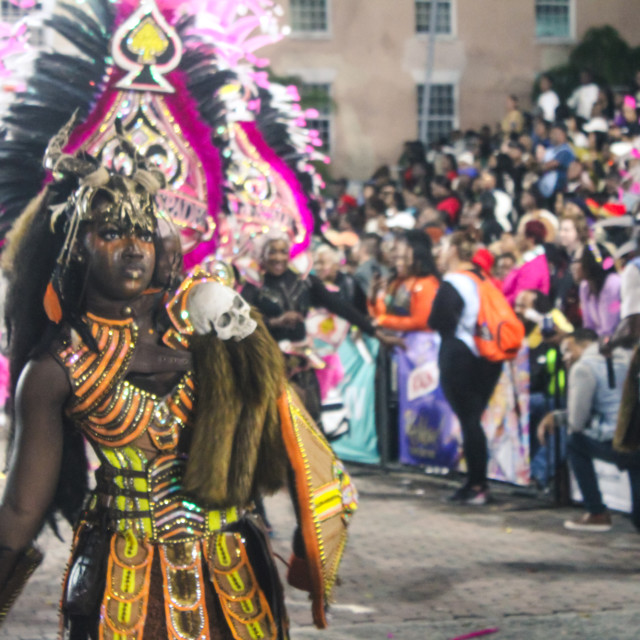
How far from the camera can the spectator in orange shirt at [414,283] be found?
898 cm

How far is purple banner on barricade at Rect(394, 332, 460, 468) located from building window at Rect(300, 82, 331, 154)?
15750 mm

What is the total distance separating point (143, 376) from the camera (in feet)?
9.59

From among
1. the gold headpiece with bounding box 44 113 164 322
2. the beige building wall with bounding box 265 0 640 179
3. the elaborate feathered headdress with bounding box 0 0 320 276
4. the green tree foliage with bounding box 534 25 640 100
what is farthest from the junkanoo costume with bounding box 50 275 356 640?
the beige building wall with bounding box 265 0 640 179

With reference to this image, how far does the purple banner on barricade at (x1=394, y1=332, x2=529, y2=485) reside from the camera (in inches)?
329

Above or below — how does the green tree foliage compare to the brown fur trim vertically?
above

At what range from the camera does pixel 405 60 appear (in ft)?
87.9

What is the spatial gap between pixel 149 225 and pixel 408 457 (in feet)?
23.1

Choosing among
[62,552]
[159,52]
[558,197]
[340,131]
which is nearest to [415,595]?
[62,552]

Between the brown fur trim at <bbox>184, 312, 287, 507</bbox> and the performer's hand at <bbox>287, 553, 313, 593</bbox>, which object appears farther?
the performer's hand at <bbox>287, 553, 313, 593</bbox>

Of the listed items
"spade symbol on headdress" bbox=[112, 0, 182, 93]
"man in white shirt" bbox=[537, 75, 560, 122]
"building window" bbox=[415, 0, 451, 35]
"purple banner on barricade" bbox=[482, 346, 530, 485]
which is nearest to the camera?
"spade symbol on headdress" bbox=[112, 0, 182, 93]

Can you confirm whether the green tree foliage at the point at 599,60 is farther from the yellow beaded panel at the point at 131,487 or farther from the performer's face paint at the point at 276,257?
the yellow beaded panel at the point at 131,487

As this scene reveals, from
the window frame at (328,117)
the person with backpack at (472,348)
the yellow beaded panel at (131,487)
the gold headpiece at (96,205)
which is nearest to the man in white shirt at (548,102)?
the window frame at (328,117)

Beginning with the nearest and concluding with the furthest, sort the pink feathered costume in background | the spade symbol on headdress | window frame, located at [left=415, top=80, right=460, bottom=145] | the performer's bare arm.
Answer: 1. the performer's bare arm
2. the spade symbol on headdress
3. the pink feathered costume in background
4. window frame, located at [left=415, top=80, right=460, bottom=145]

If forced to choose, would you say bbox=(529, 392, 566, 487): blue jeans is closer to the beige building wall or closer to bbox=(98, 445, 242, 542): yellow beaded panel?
bbox=(98, 445, 242, 542): yellow beaded panel
